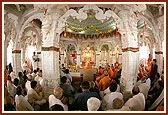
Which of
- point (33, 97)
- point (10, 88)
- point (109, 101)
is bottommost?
point (33, 97)

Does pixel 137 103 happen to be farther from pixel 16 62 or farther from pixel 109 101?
pixel 16 62

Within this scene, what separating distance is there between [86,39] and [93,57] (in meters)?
6.13

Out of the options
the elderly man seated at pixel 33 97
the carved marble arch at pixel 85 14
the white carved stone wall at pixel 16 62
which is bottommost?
the elderly man seated at pixel 33 97

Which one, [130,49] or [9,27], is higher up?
[9,27]

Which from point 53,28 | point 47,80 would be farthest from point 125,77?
point 53,28

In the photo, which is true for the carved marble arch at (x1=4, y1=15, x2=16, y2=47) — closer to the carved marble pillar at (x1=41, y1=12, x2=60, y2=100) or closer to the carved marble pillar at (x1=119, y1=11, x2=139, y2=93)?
the carved marble pillar at (x1=41, y1=12, x2=60, y2=100)

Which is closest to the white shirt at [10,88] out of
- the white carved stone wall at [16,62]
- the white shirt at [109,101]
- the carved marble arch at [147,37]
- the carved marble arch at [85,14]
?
the carved marble arch at [85,14]

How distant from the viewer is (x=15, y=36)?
5836 mm

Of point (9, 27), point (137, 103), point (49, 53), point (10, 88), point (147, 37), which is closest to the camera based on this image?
point (137, 103)

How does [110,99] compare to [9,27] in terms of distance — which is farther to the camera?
[9,27]

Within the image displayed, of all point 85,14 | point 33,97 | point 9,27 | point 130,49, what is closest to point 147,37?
point 130,49

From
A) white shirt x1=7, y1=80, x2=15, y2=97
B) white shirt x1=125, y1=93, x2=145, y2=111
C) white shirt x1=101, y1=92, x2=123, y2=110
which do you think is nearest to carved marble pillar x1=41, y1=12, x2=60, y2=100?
white shirt x1=7, y1=80, x2=15, y2=97

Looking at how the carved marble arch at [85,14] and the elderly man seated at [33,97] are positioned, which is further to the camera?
the carved marble arch at [85,14]

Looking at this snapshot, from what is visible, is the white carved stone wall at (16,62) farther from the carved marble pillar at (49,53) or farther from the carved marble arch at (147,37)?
the carved marble arch at (147,37)
